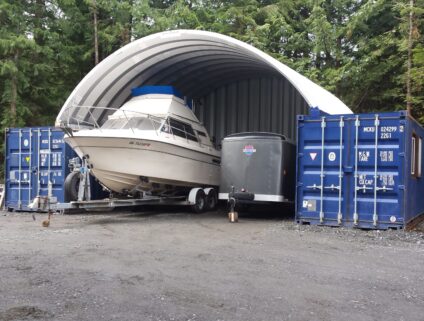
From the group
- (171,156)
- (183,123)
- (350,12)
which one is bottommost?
(171,156)

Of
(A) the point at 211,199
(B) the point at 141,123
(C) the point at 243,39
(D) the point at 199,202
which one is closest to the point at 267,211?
(A) the point at 211,199

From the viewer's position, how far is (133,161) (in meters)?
11.0

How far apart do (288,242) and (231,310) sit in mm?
4058

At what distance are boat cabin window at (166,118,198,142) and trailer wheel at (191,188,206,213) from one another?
5.02 ft

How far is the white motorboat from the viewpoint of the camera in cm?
1079

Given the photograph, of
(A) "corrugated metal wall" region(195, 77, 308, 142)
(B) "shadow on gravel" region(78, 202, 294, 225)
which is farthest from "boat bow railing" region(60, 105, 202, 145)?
(A) "corrugated metal wall" region(195, 77, 308, 142)

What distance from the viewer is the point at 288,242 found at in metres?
8.19

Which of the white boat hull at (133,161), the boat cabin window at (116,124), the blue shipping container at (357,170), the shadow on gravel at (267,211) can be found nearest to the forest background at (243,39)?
the shadow on gravel at (267,211)

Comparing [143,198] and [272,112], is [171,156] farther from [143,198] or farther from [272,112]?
[272,112]

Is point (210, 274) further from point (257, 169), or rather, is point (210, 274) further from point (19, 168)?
point (19, 168)

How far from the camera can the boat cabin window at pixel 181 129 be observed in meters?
12.3

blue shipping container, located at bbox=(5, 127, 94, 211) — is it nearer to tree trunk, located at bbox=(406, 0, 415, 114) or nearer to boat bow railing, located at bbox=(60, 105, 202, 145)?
boat bow railing, located at bbox=(60, 105, 202, 145)

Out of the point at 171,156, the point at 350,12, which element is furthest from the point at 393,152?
the point at 350,12

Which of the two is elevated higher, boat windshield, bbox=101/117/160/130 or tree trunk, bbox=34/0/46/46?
tree trunk, bbox=34/0/46/46
